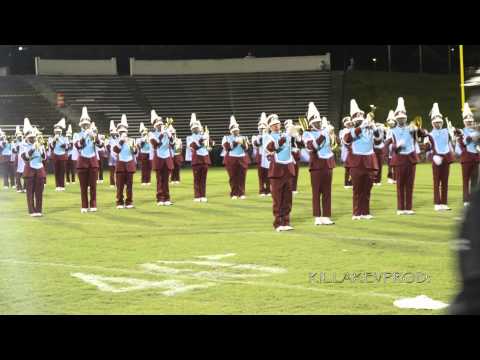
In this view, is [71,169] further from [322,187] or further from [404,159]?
[322,187]

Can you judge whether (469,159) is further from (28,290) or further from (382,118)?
(382,118)

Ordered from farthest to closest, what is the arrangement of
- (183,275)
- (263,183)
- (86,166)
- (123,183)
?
1. (263,183)
2. (123,183)
3. (86,166)
4. (183,275)

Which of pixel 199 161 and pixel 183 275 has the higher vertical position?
pixel 199 161

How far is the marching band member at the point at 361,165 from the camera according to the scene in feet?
38.6

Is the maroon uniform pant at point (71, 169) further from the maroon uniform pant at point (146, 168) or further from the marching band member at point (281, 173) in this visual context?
the marching band member at point (281, 173)

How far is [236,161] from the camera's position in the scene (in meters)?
17.2

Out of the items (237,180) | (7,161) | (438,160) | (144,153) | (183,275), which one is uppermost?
(144,153)

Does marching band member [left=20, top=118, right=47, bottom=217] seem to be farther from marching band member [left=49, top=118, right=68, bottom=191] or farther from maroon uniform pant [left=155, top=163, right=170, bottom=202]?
marching band member [left=49, top=118, right=68, bottom=191]

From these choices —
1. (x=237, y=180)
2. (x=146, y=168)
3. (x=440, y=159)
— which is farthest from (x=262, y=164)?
(x=146, y=168)

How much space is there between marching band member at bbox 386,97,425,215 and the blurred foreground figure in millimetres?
10674

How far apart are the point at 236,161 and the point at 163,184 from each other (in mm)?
2102

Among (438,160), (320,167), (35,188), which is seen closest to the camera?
(320,167)

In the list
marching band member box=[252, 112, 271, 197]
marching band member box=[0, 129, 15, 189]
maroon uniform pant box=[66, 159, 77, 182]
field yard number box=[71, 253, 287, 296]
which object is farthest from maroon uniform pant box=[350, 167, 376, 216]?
maroon uniform pant box=[66, 159, 77, 182]

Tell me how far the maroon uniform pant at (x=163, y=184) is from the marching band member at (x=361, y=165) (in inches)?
195
